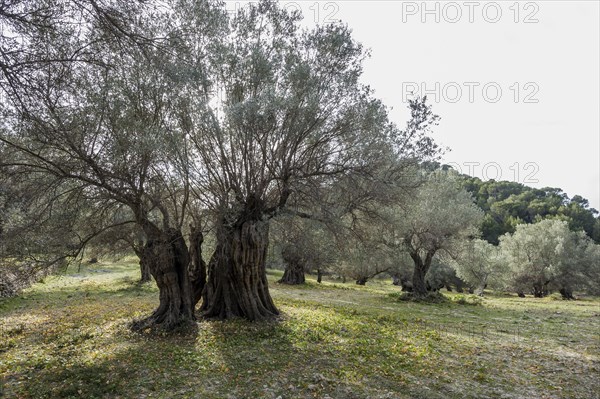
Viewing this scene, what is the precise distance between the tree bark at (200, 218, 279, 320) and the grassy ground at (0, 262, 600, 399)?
0.93 m

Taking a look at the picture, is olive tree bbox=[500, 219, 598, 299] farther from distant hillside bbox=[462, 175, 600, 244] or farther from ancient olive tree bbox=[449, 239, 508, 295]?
distant hillside bbox=[462, 175, 600, 244]

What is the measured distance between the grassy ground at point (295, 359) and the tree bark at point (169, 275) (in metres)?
0.88

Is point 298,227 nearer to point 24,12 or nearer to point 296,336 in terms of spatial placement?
point 296,336

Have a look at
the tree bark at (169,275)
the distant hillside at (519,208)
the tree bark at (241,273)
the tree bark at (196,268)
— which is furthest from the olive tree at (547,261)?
the tree bark at (169,275)

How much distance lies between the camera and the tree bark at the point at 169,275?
534 inches

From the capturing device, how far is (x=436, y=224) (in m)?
28.2

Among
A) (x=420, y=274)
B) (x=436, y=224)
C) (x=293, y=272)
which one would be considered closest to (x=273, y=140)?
(x=436, y=224)

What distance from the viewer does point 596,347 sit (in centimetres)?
1439

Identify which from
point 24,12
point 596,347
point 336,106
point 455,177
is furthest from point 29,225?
point 455,177

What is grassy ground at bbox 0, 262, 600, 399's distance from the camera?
8.66 metres

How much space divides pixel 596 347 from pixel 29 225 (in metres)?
20.8

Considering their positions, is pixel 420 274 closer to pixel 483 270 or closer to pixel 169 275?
pixel 483 270

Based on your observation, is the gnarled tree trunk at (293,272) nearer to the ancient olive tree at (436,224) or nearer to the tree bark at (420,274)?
the tree bark at (420,274)

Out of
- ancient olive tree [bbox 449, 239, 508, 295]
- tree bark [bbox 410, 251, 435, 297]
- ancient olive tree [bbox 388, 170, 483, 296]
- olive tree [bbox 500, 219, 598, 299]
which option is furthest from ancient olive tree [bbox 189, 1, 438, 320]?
olive tree [bbox 500, 219, 598, 299]
